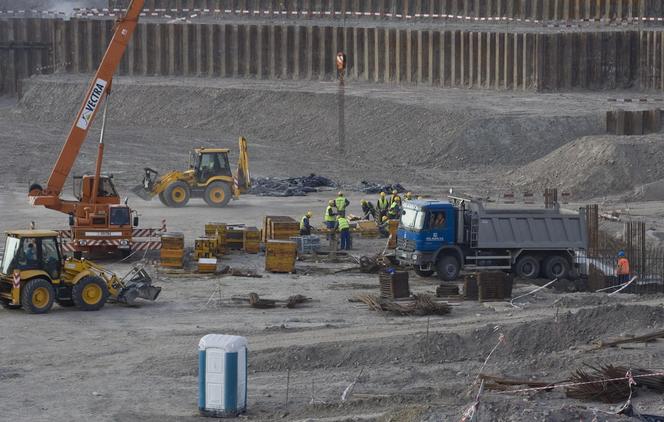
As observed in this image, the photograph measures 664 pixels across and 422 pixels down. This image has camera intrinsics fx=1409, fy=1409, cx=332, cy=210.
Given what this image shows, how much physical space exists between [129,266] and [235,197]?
33.0 feet

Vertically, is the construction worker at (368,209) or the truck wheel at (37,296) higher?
the construction worker at (368,209)

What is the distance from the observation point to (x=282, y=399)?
19.7 m

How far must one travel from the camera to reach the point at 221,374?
18578mm

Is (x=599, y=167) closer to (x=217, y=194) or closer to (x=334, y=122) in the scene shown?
(x=217, y=194)

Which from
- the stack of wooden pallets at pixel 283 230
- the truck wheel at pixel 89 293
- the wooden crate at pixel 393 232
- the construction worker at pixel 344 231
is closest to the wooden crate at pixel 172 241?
the stack of wooden pallets at pixel 283 230

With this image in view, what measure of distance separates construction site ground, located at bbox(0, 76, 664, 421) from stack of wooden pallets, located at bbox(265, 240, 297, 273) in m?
0.29

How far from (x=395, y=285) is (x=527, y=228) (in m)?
5.28

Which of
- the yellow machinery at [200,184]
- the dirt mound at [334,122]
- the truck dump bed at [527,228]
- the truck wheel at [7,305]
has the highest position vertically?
the dirt mound at [334,122]

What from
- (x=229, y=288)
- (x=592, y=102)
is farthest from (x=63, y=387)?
(x=592, y=102)

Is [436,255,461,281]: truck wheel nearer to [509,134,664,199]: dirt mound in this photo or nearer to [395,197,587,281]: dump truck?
[395,197,587,281]: dump truck

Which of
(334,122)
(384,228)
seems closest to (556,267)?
(384,228)

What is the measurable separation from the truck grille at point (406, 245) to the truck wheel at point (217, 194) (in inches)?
425

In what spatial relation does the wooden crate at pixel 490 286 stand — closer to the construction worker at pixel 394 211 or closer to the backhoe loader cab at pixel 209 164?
the construction worker at pixel 394 211

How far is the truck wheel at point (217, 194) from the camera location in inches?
1655
